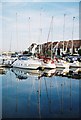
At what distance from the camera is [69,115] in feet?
22.8

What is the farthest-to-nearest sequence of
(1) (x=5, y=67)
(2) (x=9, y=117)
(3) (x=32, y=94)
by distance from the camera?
(1) (x=5, y=67), (3) (x=32, y=94), (2) (x=9, y=117)

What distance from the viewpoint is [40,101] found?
8727mm

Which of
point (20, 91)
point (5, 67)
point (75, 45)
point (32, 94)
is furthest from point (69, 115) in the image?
point (75, 45)

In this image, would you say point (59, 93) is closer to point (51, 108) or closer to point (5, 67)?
point (51, 108)

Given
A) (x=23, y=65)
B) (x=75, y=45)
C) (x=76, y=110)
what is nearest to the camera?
(x=76, y=110)

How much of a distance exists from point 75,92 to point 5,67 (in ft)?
39.2

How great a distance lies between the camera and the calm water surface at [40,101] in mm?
7090

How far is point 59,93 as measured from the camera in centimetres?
1028

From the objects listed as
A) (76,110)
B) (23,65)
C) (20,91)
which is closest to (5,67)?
(23,65)

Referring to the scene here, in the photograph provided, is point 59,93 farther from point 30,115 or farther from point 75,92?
point 30,115

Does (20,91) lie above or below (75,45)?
below

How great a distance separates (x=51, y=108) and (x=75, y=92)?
2.98m

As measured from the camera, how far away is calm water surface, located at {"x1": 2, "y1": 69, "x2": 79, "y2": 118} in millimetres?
7090

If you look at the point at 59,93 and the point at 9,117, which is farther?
the point at 59,93
